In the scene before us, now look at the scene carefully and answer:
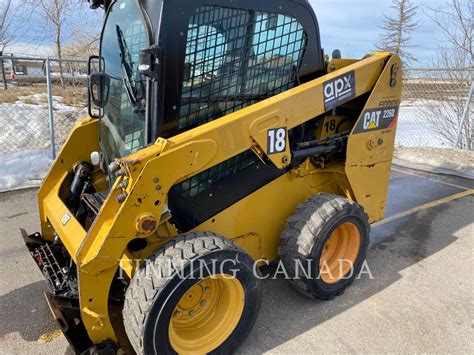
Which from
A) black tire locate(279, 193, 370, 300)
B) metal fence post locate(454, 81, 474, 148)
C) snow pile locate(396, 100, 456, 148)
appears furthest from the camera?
snow pile locate(396, 100, 456, 148)

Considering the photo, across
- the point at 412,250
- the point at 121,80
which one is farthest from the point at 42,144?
the point at 412,250

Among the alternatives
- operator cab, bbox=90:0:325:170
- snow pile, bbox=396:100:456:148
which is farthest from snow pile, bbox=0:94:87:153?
snow pile, bbox=396:100:456:148

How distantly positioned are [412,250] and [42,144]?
22.2 ft

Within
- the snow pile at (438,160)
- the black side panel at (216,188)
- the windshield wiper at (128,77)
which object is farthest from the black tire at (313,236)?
the snow pile at (438,160)

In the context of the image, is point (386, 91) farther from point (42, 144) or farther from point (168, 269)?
point (42, 144)

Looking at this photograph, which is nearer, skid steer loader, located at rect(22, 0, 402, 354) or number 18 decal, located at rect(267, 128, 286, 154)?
skid steer loader, located at rect(22, 0, 402, 354)

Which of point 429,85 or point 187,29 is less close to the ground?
point 187,29

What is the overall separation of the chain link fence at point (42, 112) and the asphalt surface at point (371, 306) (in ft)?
8.18

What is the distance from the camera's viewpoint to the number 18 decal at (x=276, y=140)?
2703mm

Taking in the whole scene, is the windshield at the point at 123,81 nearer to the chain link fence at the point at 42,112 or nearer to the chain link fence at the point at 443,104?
the chain link fence at the point at 42,112

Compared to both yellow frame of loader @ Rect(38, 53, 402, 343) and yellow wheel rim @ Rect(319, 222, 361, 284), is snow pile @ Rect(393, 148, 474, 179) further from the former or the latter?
yellow wheel rim @ Rect(319, 222, 361, 284)

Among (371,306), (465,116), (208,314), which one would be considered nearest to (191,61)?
(208,314)

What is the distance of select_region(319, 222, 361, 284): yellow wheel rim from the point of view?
3336 mm

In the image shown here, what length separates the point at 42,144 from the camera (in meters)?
7.68
